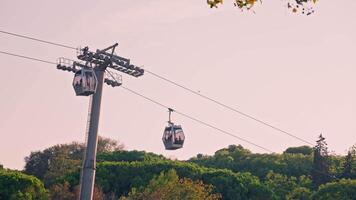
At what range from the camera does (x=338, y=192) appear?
101 metres

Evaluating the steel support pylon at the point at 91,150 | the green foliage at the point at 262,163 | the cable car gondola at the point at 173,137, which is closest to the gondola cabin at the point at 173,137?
the cable car gondola at the point at 173,137

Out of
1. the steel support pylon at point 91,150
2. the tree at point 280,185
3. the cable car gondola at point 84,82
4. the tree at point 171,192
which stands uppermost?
the tree at point 280,185

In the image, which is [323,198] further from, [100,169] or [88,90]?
[88,90]

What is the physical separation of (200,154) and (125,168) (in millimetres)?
77355

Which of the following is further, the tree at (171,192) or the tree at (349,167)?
the tree at (349,167)

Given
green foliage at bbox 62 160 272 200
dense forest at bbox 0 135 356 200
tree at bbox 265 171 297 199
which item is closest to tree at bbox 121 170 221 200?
dense forest at bbox 0 135 356 200

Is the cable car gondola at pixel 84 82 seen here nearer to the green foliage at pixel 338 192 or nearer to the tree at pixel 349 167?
the green foliage at pixel 338 192

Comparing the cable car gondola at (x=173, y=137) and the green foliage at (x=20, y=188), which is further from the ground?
the green foliage at (x=20, y=188)

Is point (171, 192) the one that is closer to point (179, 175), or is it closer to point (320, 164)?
point (179, 175)

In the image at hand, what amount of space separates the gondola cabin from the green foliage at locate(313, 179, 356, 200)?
202 feet

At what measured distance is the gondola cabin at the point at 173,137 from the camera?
42.0 m

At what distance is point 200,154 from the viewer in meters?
182

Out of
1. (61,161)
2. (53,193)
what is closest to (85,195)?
(53,193)

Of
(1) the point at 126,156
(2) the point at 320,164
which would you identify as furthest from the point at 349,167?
(1) the point at 126,156
